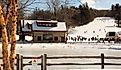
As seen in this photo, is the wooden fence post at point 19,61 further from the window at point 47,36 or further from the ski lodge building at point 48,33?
the window at point 47,36

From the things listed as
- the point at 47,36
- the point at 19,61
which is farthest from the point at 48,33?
the point at 19,61

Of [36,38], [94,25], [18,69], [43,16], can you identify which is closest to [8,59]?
[18,69]

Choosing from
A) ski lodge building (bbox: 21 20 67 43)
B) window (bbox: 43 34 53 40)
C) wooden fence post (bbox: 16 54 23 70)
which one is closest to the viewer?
wooden fence post (bbox: 16 54 23 70)

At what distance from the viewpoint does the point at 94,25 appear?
148625 millimetres

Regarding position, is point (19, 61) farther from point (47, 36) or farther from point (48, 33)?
point (47, 36)

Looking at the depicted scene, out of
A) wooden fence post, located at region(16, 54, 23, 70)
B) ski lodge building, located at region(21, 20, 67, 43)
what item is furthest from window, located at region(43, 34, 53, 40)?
wooden fence post, located at region(16, 54, 23, 70)

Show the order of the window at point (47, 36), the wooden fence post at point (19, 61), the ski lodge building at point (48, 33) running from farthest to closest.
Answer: the window at point (47, 36), the ski lodge building at point (48, 33), the wooden fence post at point (19, 61)

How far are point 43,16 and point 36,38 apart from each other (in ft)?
151

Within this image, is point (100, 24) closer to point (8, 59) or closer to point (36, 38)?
point (36, 38)

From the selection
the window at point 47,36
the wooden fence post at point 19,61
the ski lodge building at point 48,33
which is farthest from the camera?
the window at point 47,36

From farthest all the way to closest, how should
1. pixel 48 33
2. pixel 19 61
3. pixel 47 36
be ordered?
1. pixel 47 36
2. pixel 48 33
3. pixel 19 61

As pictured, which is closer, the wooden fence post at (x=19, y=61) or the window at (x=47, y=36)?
the wooden fence post at (x=19, y=61)

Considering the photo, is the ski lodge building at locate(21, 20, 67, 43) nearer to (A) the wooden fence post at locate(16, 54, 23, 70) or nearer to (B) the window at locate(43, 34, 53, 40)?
(B) the window at locate(43, 34, 53, 40)

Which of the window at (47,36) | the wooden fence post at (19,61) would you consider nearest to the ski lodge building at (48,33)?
the window at (47,36)
